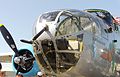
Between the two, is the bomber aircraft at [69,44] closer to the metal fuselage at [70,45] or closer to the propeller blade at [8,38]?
the metal fuselage at [70,45]

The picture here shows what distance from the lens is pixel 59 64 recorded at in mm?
7785

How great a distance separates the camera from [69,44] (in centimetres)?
786

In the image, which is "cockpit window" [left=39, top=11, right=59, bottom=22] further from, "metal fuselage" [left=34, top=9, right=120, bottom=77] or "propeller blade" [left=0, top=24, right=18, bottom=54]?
"propeller blade" [left=0, top=24, right=18, bottom=54]

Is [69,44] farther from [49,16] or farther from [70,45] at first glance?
[49,16]

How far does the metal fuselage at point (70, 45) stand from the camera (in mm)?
7723

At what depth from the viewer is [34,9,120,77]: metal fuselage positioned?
7723 mm

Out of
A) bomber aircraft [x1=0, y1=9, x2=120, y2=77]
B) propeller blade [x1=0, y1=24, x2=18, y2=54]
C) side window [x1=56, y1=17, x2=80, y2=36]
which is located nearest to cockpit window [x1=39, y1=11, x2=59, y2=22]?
bomber aircraft [x1=0, y1=9, x2=120, y2=77]

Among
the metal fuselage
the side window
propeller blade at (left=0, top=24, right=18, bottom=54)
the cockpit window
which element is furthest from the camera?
propeller blade at (left=0, top=24, right=18, bottom=54)

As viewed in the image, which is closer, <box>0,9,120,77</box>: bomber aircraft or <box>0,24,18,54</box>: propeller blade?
<box>0,9,120,77</box>: bomber aircraft

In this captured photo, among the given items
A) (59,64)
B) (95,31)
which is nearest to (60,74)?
(59,64)

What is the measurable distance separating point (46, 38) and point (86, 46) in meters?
1.05

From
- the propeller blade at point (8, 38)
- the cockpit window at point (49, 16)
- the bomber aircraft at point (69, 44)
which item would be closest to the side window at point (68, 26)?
the bomber aircraft at point (69, 44)

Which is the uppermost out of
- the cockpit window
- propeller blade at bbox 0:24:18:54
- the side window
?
the cockpit window

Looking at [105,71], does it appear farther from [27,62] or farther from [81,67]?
[27,62]
